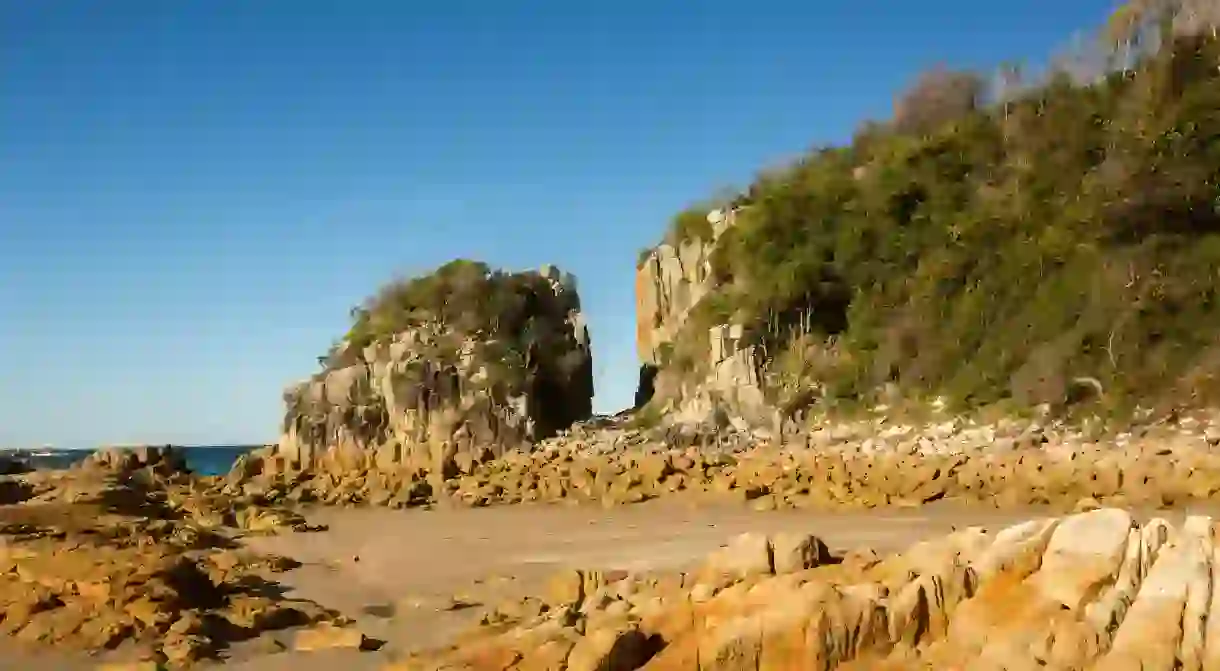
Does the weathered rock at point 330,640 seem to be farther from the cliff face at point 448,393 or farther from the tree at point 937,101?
the tree at point 937,101

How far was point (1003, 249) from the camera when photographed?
23.6 metres

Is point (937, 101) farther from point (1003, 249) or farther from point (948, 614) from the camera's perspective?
point (948, 614)

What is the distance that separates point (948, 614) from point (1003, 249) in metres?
18.9

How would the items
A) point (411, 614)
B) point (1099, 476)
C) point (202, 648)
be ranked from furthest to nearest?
point (1099, 476) < point (411, 614) < point (202, 648)

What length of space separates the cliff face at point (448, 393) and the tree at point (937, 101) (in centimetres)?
1209

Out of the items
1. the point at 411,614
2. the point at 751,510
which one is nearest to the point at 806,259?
the point at 751,510

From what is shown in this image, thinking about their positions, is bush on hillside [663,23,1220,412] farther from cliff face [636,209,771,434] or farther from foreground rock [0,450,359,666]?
foreground rock [0,450,359,666]

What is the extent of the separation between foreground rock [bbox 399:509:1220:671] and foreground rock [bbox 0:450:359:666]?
2949 millimetres

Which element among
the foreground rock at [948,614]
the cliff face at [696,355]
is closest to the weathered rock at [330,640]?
the foreground rock at [948,614]

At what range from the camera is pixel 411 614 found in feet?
34.4

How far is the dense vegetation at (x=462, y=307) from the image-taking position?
3244 cm

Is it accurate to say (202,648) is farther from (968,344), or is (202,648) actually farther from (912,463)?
(968,344)

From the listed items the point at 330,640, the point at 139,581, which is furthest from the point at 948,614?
the point at 139,581

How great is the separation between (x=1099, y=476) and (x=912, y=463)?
3.67 metres
